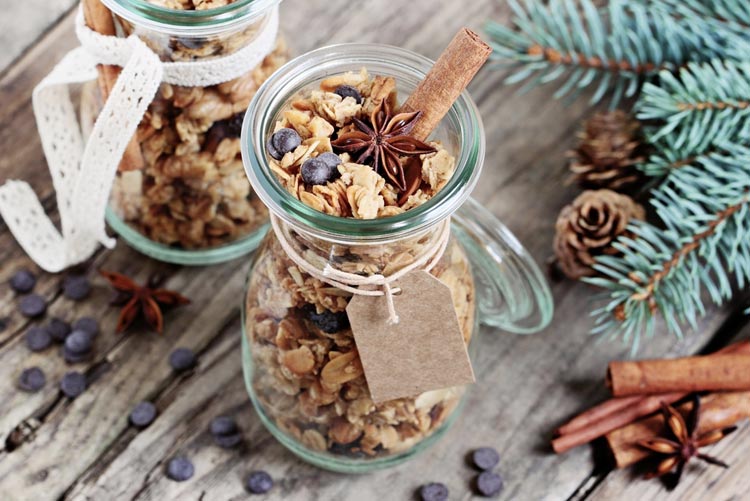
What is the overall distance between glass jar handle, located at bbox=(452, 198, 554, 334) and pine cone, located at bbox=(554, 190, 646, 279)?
4.6 inches

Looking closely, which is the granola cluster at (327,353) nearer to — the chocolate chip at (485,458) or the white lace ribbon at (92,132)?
the chocolate chip at (485,458)

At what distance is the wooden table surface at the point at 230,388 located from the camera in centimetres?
108

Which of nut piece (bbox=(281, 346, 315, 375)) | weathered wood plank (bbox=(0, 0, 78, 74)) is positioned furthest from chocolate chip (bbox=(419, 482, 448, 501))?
weathered wood plank (bbox=(0, 0, 78, 74))

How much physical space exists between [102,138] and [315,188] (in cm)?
33

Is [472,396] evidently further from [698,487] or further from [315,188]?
[315,188]

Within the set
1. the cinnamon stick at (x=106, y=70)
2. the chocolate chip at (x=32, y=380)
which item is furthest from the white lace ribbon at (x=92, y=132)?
the chocolate chip at (x=32, y=380)

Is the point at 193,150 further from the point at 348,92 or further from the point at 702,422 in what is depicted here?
the point at 702,422

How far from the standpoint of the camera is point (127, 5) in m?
0.91

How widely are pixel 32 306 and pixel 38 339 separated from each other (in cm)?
5

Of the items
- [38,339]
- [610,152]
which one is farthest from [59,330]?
[610,152]

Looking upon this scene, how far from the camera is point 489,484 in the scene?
1071 mm

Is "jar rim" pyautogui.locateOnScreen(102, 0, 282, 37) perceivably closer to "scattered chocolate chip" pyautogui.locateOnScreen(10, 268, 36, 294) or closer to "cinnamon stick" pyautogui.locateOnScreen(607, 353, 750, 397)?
"scattered chocolate chip" pyautogui.locateOnScreen(10, 268, 36, 294)

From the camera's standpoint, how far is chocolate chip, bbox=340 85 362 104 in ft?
2.78

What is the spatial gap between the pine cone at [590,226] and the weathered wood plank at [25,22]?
2.53ft
